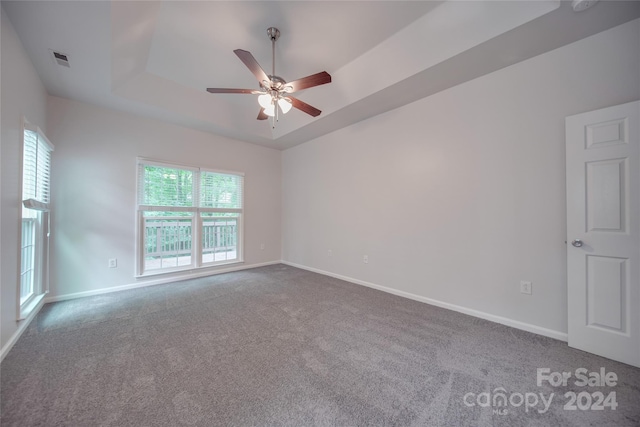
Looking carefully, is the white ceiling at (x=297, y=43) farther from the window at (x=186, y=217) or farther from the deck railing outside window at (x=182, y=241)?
the deck railing outside window at (x=182, y=241)

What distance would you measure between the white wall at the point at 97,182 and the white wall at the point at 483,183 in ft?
10.3

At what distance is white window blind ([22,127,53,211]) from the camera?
2270 mm

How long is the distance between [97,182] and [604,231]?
225 inches

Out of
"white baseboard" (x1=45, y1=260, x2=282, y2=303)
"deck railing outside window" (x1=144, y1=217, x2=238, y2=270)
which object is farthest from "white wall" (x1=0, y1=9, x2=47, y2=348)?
"deck railing outside window" (x1=144, y1=217, x2=238, y2=270)

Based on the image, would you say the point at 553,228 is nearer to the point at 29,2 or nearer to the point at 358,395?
the point at 358,395

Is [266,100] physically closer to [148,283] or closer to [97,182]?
[97,182]

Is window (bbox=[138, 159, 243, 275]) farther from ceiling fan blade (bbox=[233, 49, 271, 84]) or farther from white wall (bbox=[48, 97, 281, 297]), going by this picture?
ceiling fan blade (bbox=[233, 49, 271, 84])

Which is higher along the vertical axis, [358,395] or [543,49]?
[543,49]

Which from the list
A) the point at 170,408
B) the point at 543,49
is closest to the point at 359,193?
the point at 543,49

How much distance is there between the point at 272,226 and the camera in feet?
17.4

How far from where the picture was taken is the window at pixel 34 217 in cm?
229

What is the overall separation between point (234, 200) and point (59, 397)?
358 cm

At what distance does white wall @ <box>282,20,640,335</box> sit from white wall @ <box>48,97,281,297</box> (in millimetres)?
3128

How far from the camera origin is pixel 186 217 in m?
4.08
